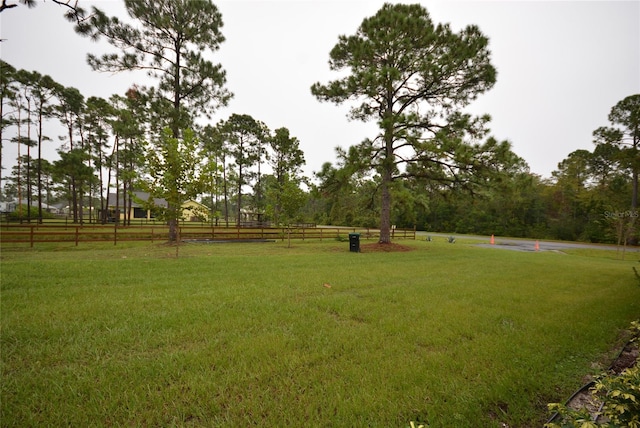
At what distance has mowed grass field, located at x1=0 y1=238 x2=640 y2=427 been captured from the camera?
2.28 m

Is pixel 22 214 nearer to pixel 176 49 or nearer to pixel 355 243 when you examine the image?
pixel 176 49

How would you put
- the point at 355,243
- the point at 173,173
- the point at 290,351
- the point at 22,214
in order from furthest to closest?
the point at 22,214 → the point at 355,243 → the point at 173,173 → the point at 290,351

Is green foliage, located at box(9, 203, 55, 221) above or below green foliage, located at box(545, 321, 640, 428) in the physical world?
above

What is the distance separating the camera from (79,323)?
384 cm

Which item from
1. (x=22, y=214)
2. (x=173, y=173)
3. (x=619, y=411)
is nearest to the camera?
(x=619, y=411)

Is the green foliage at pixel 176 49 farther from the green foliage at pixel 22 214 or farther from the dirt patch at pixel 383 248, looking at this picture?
the green foliage at pixel 22 214

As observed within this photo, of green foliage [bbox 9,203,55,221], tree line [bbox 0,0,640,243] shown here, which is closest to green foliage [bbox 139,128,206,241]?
tree line [bbox 0,0,640,243]

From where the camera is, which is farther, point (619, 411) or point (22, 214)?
point (22, 214)

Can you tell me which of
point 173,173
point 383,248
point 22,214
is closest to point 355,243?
point 383,248

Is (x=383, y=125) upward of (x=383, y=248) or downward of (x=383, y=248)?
upward

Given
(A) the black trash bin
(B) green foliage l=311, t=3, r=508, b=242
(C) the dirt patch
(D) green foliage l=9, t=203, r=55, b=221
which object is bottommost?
(C) the dirt patch

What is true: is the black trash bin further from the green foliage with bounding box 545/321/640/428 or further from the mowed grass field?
the green foliage with bounding box 545/321/640/428

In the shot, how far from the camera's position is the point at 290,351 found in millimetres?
3236

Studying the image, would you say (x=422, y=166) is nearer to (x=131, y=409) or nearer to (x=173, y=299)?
(x=173, y=299)
